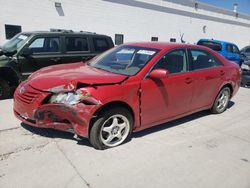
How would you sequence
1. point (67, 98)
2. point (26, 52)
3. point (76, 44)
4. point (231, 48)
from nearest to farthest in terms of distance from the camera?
point (67, 98) < point (26, 52) < point (76, 44) < point (231, 48)

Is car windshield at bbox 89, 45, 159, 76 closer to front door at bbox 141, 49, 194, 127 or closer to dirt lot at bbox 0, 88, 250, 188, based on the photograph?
front door at bbox 141, 49, 194, 127

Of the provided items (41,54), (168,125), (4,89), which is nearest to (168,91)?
(168,125)

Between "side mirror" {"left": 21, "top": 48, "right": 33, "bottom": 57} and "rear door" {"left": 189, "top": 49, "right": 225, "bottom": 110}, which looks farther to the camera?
"side mirror" {"left": 21, "top": 48, "right": 33, "bottom": 57}

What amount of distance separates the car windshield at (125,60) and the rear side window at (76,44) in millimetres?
2324

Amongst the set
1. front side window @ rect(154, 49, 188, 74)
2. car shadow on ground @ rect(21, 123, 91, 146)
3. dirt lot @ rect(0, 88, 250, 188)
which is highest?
front side window @ rect(154, 49, 188, 74)

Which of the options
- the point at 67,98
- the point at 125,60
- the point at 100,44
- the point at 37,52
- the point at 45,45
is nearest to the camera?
the point at 67,98

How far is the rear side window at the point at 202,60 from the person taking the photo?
15.1 feet

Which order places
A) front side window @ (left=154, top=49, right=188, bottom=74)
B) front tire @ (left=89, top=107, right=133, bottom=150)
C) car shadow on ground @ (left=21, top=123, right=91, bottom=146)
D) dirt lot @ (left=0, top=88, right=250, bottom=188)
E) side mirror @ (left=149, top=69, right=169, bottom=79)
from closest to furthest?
dirt lot @ (left=0, top=88, right=250, bottom=188)
front tire @ (left=89, top=107, right=133, bottom=150)
side mirror @ (left=149, top=69, right=169, bottom=79)
car shadow on ground @ (left=21, top=123, right=91, bottom=146)
front side window @ (left=154, top=49, right=188, bottom=74)

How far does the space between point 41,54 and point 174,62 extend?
3.63m

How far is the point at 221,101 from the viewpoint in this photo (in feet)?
18.2

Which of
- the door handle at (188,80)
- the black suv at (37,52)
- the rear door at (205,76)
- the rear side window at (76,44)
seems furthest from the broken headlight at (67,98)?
the rear side window at (76,44)

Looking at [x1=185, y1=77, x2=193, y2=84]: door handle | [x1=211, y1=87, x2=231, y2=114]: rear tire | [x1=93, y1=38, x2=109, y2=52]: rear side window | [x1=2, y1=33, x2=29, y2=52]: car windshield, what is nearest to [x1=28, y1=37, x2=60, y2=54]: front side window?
[x1=2, y1=33, x2=29, y2=52]: car windshield

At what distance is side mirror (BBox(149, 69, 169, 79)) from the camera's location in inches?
143

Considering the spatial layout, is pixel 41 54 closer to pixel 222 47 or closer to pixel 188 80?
pixel 188 80
